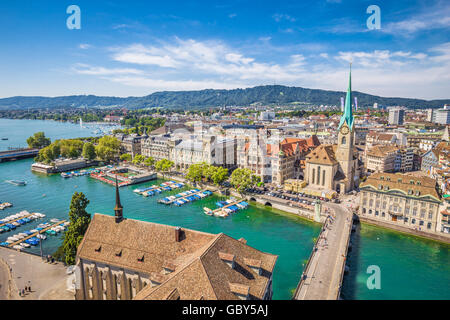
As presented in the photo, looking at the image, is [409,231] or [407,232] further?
[407,232]

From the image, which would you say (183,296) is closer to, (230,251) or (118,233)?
(230,251)

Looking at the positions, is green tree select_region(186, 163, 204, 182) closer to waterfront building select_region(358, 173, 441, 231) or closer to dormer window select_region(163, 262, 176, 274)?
waterfront building select_region(358, 173, 441, 231)

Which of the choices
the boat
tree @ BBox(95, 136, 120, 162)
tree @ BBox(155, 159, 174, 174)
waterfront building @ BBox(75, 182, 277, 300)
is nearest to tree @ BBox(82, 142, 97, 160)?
tree @ BBox(95, 136, 120, 162)

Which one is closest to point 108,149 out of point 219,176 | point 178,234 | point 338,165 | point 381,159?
point 219,176

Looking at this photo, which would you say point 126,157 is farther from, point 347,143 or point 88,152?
point 347,143

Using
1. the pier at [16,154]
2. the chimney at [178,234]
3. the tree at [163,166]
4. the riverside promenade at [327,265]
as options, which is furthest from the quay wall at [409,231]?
the pier at [16,154]

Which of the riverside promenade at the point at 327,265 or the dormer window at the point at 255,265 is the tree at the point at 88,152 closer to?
the riverside promenade at the point at 327,265
